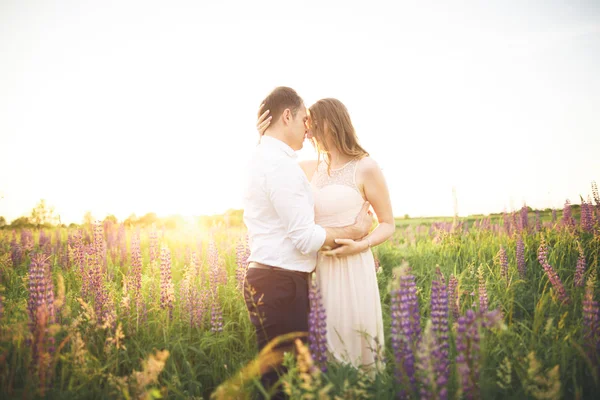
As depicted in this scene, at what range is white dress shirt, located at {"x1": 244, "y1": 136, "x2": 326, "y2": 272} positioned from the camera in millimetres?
2982

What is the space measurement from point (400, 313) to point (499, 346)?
5.87 feet

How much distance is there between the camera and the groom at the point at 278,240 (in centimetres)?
299

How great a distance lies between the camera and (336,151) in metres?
4.07

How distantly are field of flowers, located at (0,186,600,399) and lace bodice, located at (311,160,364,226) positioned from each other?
3.51ft

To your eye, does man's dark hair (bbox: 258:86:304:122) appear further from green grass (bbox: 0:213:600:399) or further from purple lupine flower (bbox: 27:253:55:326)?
purple lupine flower (bbox: 27:253:55:326)

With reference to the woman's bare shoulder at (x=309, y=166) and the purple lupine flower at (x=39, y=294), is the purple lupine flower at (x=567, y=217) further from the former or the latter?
the purple lupine flower at (x=39, y=294)

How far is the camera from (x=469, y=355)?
2.30 metres

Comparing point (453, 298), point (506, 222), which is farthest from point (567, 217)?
point (453, 298)

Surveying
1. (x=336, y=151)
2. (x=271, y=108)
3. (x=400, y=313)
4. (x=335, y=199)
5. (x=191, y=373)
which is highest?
(x=271, y=108)

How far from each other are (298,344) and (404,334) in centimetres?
95

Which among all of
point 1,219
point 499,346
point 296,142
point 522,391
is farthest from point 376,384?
point 1,219

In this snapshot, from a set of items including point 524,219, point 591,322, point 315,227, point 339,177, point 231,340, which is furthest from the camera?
point 524,219

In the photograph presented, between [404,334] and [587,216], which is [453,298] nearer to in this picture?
[404,334]

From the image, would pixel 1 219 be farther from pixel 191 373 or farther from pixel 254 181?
pixel 254 181
